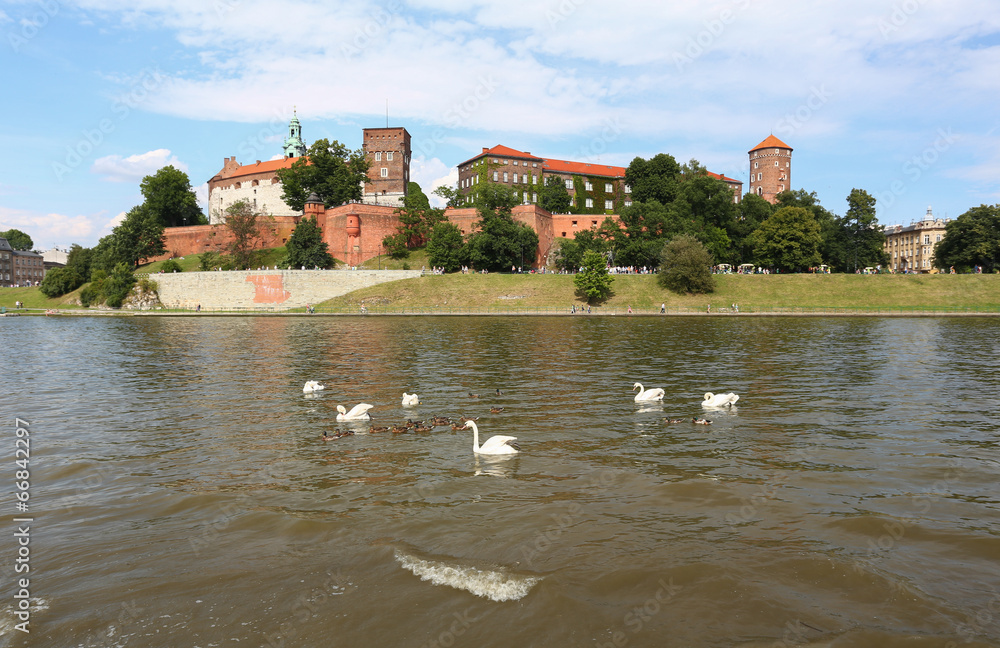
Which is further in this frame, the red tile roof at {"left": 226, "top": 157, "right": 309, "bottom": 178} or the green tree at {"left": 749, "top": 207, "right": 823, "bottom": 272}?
the red tile roof at {"left": 226, "top": 157, "right": 309, "bottom": 178}

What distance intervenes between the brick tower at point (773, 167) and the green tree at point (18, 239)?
167113 millimetres

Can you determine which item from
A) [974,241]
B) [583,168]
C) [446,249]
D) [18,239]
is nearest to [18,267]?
[18,239]

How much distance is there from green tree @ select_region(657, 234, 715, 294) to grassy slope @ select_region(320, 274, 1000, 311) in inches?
43.6

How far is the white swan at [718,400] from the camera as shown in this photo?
14422 millimetres

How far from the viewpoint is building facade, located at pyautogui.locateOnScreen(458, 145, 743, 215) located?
300 feet

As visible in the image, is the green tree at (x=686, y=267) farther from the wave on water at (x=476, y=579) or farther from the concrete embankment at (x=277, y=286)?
the wave on water at (x=476, y=579)

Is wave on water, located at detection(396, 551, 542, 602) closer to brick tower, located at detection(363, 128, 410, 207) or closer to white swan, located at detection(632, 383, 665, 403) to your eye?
white swan, located at detection(632, 383, 665, 403)

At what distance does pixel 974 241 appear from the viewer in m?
69.9

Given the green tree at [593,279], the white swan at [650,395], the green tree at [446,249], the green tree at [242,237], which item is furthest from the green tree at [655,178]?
the white swan at [650,395]

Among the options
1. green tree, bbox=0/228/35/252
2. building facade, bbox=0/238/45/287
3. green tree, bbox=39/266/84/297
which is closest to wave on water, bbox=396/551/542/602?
green tree, bbox=39/266/84/297

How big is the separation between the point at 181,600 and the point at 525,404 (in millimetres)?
10202

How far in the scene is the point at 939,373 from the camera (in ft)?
66.9

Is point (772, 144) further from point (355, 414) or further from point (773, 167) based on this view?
point (355, 414)

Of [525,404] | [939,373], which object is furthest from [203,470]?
[939,373]
